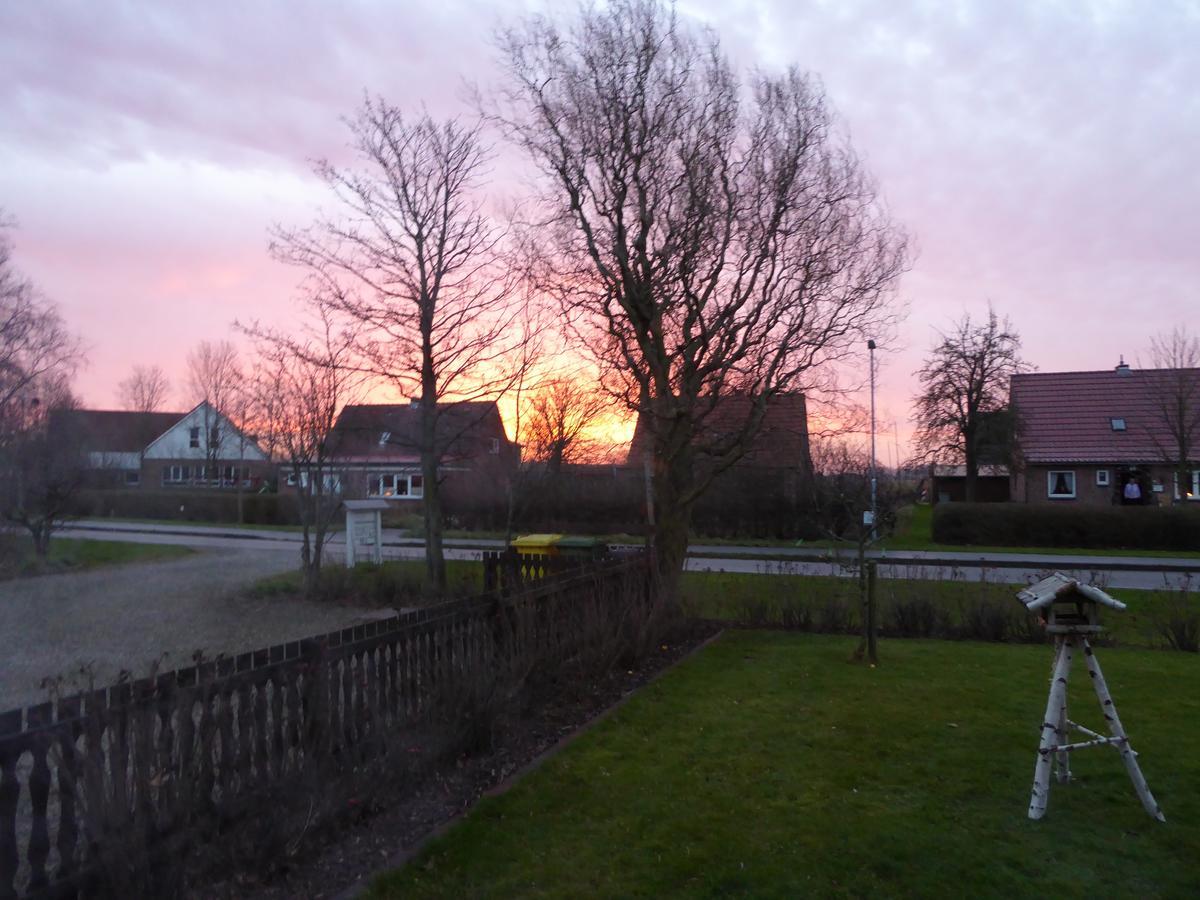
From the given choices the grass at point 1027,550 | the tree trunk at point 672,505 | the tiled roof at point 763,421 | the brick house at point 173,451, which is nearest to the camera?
the tree trunk at point 672,505

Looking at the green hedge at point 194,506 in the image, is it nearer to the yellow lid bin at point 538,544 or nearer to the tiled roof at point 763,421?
the yellow lid bin at point 538,544

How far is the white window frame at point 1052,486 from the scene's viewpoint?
39.3m

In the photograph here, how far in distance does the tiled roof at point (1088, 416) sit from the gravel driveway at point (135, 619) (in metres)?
31.6

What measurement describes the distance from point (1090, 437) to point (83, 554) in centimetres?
3636

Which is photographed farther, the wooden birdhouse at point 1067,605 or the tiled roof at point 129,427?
the tiled roof at point 129,427

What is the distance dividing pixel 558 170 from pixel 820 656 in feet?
22.7

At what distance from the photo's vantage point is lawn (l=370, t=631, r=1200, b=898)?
4562 mm

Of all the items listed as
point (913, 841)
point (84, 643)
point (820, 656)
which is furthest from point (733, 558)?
point (913, 841)

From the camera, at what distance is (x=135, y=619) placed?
46.5ft

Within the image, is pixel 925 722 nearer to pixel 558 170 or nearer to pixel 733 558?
pixel 558 170

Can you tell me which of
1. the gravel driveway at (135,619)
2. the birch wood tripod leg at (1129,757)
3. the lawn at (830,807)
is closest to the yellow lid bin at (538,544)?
the gravel driveway at (135,619)

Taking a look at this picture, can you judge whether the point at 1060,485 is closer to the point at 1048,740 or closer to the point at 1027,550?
the point at 1027,550

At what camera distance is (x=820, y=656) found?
35.5ft

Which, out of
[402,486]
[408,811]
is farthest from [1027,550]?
[402,486]
